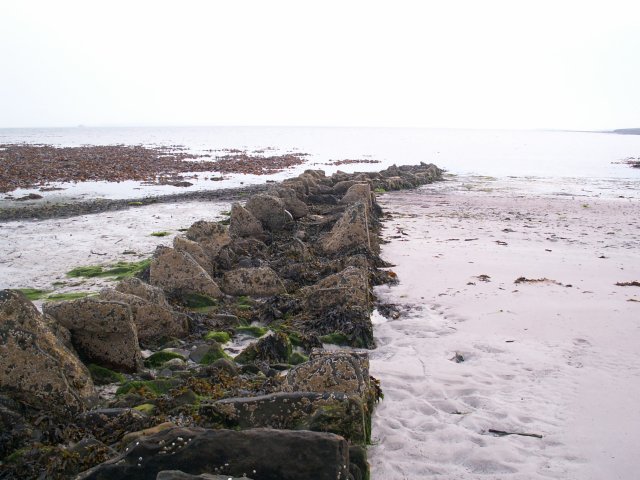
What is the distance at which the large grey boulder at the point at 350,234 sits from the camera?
8.90 metres

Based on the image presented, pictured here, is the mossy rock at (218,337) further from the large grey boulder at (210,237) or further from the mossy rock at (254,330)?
the large grey boulder at (210,237)

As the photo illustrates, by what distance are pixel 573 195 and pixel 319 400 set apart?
18225 mm

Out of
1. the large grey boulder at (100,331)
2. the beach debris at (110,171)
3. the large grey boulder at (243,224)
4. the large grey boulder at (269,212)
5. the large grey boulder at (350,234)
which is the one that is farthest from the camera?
the beach debris at (110,171)

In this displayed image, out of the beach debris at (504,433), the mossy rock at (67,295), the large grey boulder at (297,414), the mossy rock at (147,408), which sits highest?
the large grey boulder at (297,414)

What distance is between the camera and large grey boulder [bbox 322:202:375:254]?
890 cm


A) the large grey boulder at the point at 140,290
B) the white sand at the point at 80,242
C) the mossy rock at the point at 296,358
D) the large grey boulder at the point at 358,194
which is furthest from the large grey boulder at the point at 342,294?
the large grey boulder at the point at 358,194

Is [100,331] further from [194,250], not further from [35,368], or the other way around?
[194,250]

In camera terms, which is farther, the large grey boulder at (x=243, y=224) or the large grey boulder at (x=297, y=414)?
the large grey boulder at (x=243, y=224)

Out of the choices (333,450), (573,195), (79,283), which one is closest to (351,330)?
(333,450)

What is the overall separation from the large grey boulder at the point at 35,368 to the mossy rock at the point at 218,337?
5.51 feet

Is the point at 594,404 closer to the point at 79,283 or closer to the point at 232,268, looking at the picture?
the point at 232,268

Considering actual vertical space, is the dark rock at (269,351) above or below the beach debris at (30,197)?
below

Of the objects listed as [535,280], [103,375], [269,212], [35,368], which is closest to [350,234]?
[269,212]

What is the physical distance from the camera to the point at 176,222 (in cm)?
1282
